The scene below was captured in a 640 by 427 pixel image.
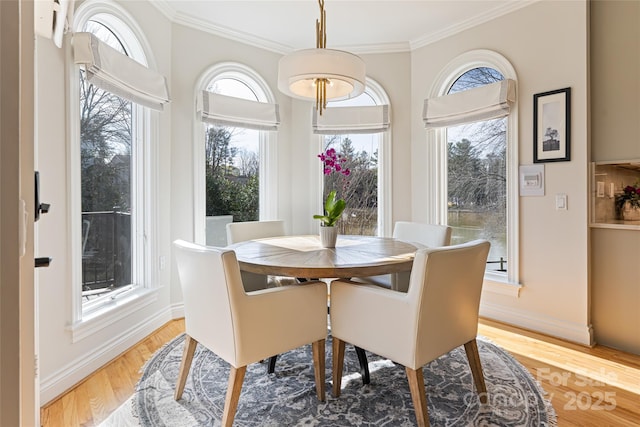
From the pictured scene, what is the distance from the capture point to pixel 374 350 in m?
1.65

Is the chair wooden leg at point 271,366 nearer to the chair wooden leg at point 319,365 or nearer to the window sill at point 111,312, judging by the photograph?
the chair wooden leg at point 319,365

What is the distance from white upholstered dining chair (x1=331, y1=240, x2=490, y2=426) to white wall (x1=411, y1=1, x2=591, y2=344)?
137 cm

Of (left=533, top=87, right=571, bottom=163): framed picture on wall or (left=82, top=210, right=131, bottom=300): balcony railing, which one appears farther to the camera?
(left=533, top=87, right=571, bottom=163): framed picture on wall

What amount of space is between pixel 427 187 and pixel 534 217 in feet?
3.33

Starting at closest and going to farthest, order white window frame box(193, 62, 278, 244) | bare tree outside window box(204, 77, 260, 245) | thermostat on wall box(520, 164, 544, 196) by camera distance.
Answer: thermostat on wall box(520, 164, 544, 196), white window frame box(193, 62, 278, 244), bare tree outside window box(204, 77, 260, 245)

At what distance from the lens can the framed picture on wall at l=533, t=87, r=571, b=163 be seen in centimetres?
263

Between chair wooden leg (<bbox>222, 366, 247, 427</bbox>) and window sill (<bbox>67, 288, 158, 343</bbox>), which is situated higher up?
window sill (<bbox>67, 288, 158, 343</bbox>)

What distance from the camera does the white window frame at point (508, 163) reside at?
117 inches

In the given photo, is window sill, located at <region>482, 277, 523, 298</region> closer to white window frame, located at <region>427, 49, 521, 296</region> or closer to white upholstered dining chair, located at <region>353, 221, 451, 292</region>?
white window frame, located at <region>427, 49, 521, 296</region>

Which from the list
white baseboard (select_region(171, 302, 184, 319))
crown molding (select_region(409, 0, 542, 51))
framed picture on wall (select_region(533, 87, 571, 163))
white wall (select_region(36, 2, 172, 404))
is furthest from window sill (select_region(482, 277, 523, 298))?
white wall (select_region(36, 2, 172, 404))

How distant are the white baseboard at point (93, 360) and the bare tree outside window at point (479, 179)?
288cm

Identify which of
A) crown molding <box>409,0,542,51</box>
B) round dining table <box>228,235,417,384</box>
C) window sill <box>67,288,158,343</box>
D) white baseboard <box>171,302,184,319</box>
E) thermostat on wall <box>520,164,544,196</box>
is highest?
crown molding <box>409,0,542,51</box>

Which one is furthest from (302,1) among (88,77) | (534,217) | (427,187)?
(534,217)
